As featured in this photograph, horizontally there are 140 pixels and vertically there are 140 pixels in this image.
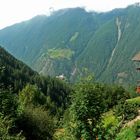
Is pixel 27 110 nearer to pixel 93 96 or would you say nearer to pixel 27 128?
pixel 27 128

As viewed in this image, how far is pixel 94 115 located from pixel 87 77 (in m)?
3.24

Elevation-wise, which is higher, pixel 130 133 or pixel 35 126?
pixel 130 133

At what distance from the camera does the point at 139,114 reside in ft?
211

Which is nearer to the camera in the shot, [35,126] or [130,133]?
[130,133]

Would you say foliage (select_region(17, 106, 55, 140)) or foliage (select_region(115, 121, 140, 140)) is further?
foliage (select_region(17, 106, 55, 140))

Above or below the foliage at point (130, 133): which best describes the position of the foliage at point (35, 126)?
below

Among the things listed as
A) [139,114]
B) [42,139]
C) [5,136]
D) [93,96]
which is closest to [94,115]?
[93,96]

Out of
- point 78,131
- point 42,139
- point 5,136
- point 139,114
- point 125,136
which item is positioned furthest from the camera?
point 42,139

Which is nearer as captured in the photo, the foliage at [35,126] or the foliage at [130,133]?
the foliage at [130,133]

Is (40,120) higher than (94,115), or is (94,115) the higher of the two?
(94,115)

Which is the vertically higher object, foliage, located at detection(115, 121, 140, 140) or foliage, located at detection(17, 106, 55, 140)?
foliage, located at detection(115, 121, 140, 140)

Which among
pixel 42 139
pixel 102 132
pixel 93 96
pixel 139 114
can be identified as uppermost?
pixel 93 96

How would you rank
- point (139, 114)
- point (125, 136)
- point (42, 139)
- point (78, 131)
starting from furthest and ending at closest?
point (42, 139), point (139, 114), point (125, 136), point (78, 131)

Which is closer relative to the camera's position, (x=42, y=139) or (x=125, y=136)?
(x=125, y=136)
